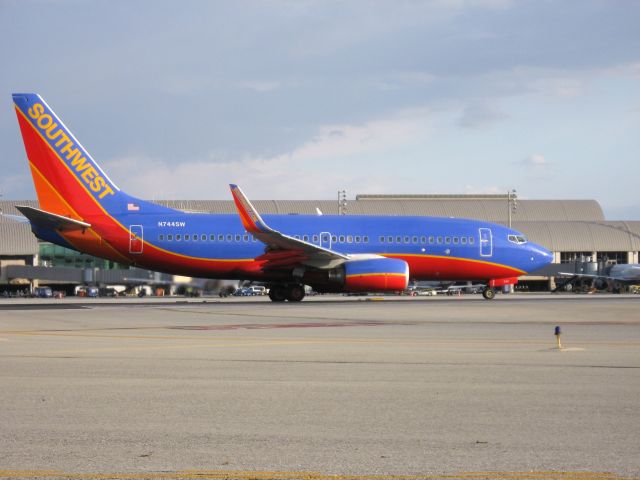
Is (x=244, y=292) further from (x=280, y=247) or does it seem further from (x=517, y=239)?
(x=280, y=247)

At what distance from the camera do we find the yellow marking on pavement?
23.8 feet

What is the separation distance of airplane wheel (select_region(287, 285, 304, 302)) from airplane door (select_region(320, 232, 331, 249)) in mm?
2306

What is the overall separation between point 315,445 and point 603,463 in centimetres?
262

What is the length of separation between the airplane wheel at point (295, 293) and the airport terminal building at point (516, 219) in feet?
146

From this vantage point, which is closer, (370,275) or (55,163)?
(370,275)

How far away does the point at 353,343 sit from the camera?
19406 millimetres

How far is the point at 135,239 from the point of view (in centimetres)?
4053

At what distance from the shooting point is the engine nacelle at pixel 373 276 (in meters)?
39.3

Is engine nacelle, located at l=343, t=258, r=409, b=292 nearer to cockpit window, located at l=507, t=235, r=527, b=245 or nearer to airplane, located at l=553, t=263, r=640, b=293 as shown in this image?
cockpit window, located at l=507, t=235, r=527, b=245

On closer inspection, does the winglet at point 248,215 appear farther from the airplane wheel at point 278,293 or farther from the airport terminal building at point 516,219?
the airport terminal building at point 516,219

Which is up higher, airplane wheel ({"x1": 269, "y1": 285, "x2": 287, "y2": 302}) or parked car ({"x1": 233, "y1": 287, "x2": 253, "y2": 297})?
airplane wheel ({"x1": 269, "y1": 285, "x2": 287, "y2": 302})

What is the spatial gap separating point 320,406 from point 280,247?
29.6 metres

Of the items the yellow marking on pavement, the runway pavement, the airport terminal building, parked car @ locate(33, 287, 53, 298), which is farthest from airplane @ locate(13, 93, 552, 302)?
the airport terminal building

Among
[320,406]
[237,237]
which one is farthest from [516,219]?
[320,406]
